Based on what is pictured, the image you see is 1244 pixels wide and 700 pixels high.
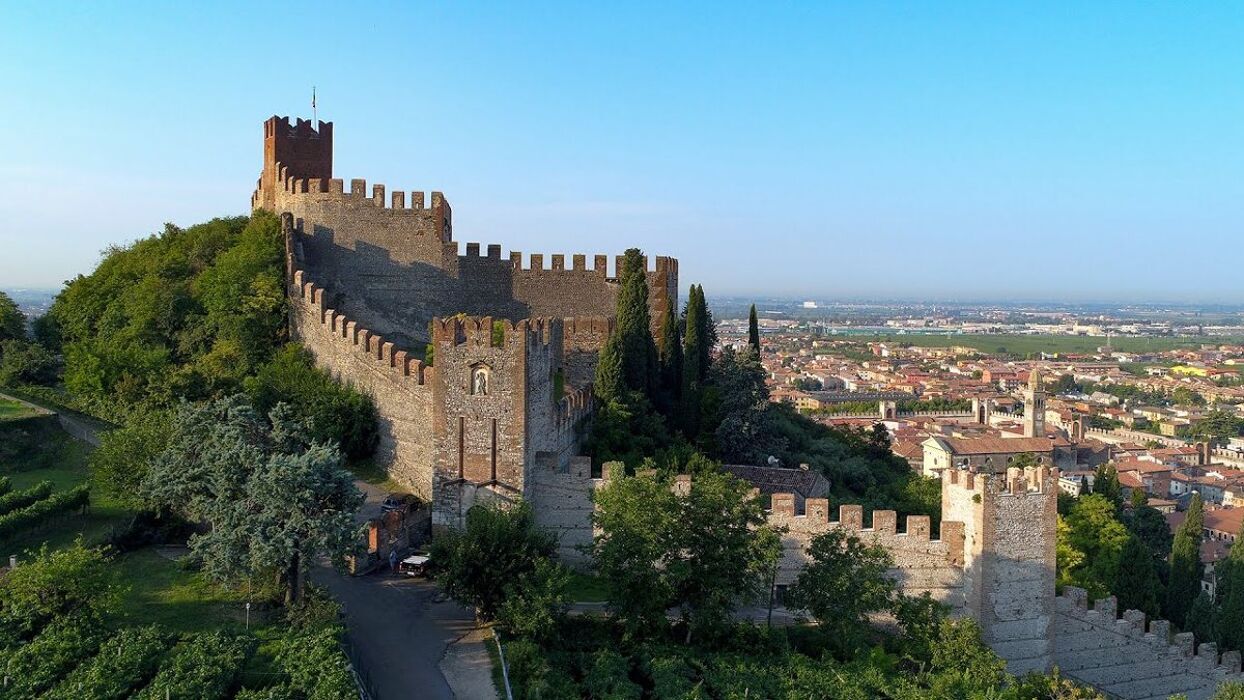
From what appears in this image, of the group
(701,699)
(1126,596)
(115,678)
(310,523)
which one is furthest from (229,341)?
(1126,596)

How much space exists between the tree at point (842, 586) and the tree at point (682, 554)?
970mm

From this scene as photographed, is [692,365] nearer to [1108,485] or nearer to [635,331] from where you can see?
[635,331]

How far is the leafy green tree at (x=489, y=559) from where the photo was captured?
18.6 meters

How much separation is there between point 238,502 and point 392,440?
700cm

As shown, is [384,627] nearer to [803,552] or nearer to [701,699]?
[701,699]

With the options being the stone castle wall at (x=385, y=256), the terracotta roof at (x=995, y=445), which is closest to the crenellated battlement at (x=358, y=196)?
the stone castle wall at (x=385, y=256)

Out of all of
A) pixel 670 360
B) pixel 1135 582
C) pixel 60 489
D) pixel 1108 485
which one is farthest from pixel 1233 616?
pixel 60 489

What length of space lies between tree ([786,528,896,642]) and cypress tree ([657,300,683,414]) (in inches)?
523

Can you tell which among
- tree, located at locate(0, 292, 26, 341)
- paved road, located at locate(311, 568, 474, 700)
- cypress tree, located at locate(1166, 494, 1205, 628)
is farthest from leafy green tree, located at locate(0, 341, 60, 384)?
cypress tree, located at locate(1166, 494, 1205, 628)

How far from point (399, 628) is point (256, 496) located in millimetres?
3418

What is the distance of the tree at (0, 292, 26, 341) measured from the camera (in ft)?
109

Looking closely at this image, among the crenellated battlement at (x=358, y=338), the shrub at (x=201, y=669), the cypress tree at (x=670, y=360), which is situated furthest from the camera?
the cypress tree at (x=670, y=360)

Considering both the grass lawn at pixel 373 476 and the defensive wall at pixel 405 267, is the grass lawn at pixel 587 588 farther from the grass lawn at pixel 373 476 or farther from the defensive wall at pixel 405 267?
the defensive wall at pixel 405 267

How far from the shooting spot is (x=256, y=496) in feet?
58.7
